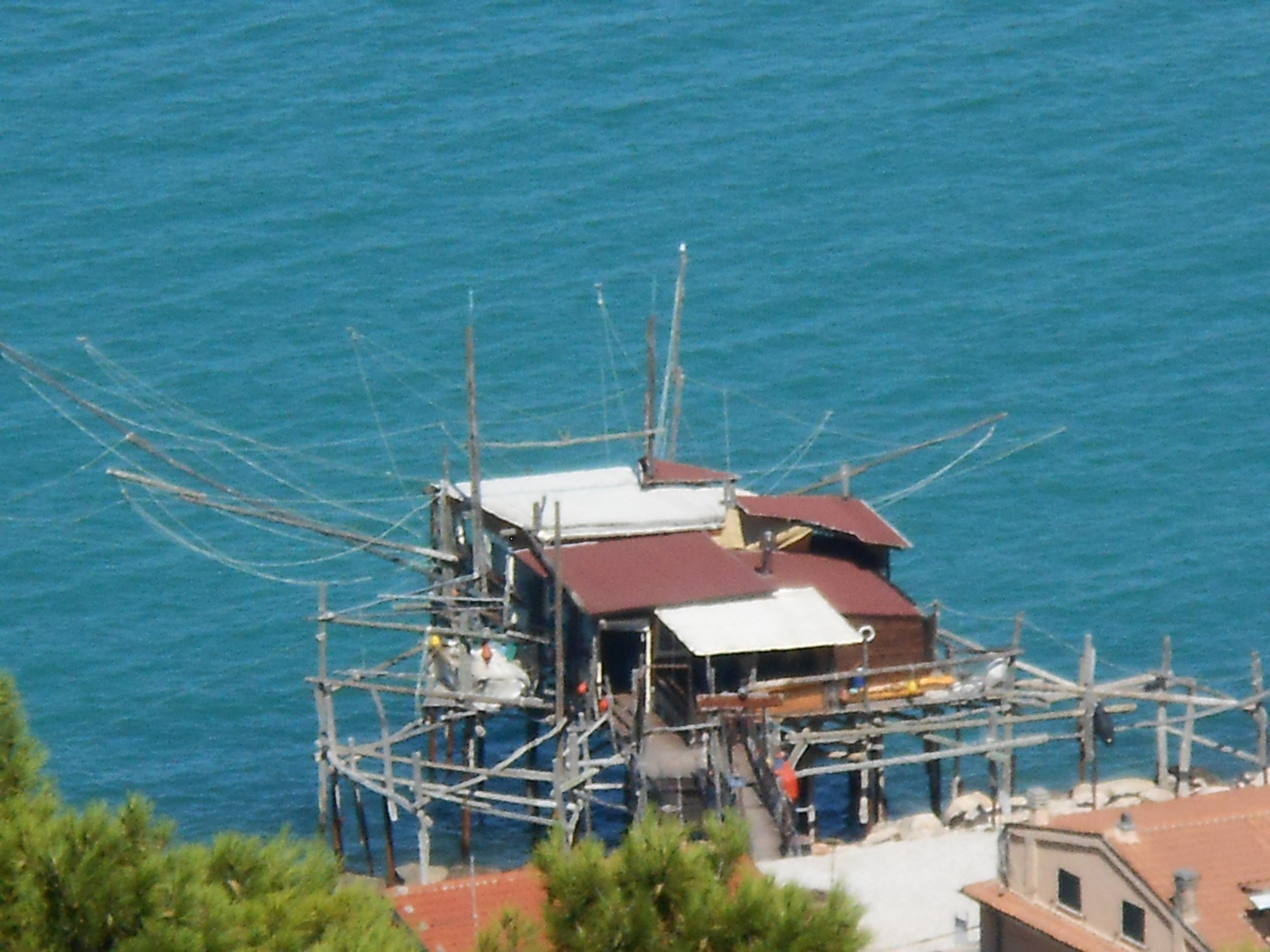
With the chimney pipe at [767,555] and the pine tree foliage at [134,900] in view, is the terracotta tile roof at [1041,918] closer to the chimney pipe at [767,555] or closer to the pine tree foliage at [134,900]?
the chimney pipe at [767,555]

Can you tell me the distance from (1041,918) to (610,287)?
5251 centimetres

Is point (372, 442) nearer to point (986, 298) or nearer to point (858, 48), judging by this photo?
point (986, 298)

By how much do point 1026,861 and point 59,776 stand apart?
27.8 metres

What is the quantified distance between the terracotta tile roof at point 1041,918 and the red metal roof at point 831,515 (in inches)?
494

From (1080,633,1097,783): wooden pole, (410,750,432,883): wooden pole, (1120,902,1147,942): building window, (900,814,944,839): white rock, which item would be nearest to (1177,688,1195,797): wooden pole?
(1080,633,1097,783): wooden pole

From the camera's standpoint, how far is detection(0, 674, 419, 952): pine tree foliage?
2577 cm

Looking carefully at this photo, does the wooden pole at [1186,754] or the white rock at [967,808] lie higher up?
the wooden pole at [1186,754]

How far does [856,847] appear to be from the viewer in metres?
50.2

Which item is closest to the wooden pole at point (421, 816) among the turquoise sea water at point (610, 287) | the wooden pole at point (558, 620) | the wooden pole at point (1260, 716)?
the wooden pole at point (558, 620)

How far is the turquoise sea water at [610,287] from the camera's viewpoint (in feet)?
239

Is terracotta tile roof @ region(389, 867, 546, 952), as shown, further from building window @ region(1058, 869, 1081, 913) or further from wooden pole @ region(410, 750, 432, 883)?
wooden pole @ region(410, 750, 432, 883)

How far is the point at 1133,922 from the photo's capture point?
4088 centimetres

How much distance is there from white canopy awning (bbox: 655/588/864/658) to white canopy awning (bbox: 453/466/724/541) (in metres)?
3.72

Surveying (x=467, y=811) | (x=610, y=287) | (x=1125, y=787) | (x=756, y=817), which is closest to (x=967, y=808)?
(x=1125, y=787)
